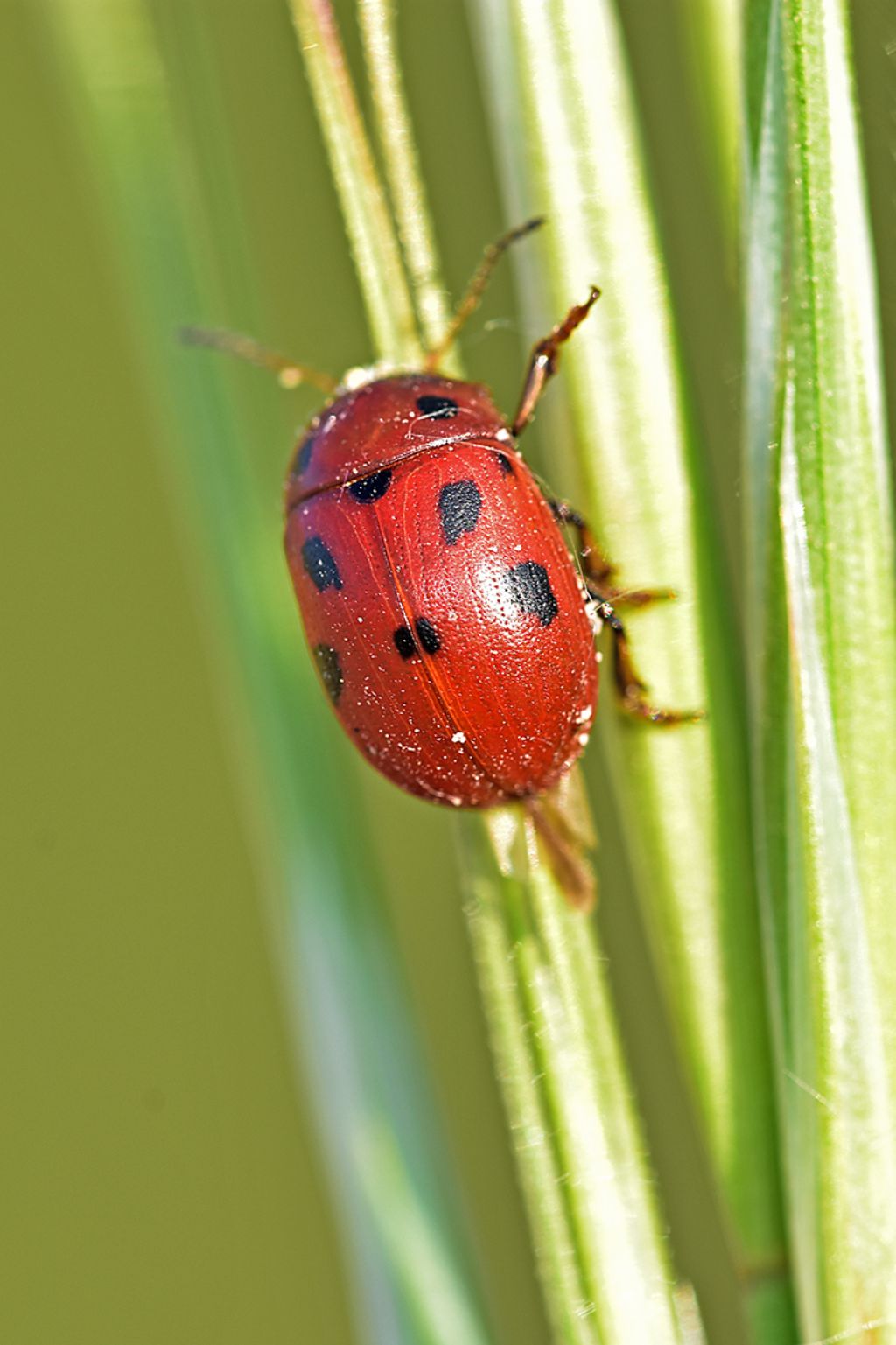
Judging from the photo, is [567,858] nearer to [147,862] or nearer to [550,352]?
[550,352]

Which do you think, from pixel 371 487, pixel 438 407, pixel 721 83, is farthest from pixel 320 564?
pixel 721 83

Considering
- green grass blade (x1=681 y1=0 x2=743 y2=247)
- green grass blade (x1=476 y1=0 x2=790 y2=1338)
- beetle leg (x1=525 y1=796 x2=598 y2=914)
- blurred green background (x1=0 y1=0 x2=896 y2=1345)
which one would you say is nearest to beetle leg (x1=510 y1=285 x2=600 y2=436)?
green grass blade (x1=476 y1=0 x2=790 y2=1338)

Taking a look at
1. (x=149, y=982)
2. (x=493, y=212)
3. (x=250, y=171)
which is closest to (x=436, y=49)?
(x=493, y=212)

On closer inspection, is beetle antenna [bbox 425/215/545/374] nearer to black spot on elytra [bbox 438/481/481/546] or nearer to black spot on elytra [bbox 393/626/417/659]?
black spot on elytra [bbox 438/481/481/546]

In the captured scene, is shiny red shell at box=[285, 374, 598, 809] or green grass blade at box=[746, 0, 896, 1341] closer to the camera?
green grass blade at box=[746, 0, 896, 1341]

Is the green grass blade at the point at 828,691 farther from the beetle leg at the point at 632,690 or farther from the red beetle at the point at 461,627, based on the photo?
the red beetle at the point at 461,627

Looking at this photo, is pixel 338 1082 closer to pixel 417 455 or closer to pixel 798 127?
pixel 417 455

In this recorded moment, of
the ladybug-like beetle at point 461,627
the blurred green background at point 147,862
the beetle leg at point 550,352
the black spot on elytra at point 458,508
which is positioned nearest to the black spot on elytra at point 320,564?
the ladybug-like beetle at point 461,627
